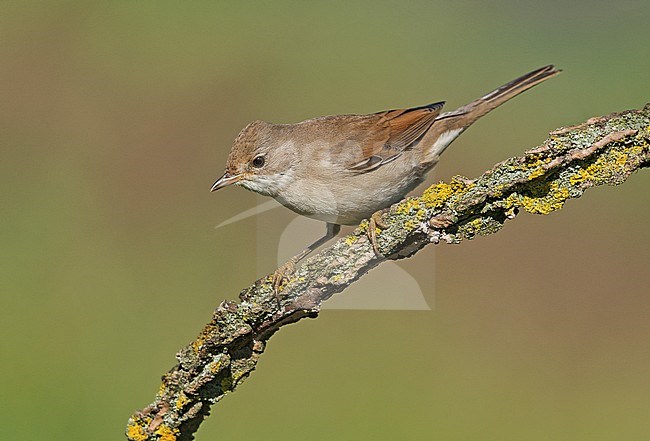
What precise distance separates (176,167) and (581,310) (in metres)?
3.14

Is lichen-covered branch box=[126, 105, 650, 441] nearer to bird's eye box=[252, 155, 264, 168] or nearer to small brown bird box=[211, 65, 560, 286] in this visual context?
small brown bird box=[211, 65, 560, 286]

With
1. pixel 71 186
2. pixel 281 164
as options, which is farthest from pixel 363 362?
pixel 71 186

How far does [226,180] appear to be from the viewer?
7.48ft

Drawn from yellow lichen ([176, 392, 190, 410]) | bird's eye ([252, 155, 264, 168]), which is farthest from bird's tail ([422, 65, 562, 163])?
yellow lichen ([176, 392, 190, 410])

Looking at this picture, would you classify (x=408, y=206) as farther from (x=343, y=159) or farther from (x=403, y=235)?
(x=343, y=159)

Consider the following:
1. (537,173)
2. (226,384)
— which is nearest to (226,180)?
(226,384)

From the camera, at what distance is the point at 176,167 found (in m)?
6.14

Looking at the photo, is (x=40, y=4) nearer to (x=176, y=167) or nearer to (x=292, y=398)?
(x=176, y=167)

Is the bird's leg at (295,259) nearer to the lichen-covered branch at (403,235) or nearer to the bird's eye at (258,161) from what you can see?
the lichen-covered branch at (403,235)

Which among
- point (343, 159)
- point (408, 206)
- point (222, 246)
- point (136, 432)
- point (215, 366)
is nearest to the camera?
point (408, 206)

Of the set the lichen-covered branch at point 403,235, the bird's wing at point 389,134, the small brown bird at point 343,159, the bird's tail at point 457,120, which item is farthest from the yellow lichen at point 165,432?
the bird's tail at point 457,120

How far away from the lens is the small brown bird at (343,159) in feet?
7.52

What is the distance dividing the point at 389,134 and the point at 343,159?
0.23 m

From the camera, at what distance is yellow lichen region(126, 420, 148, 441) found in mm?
1816
